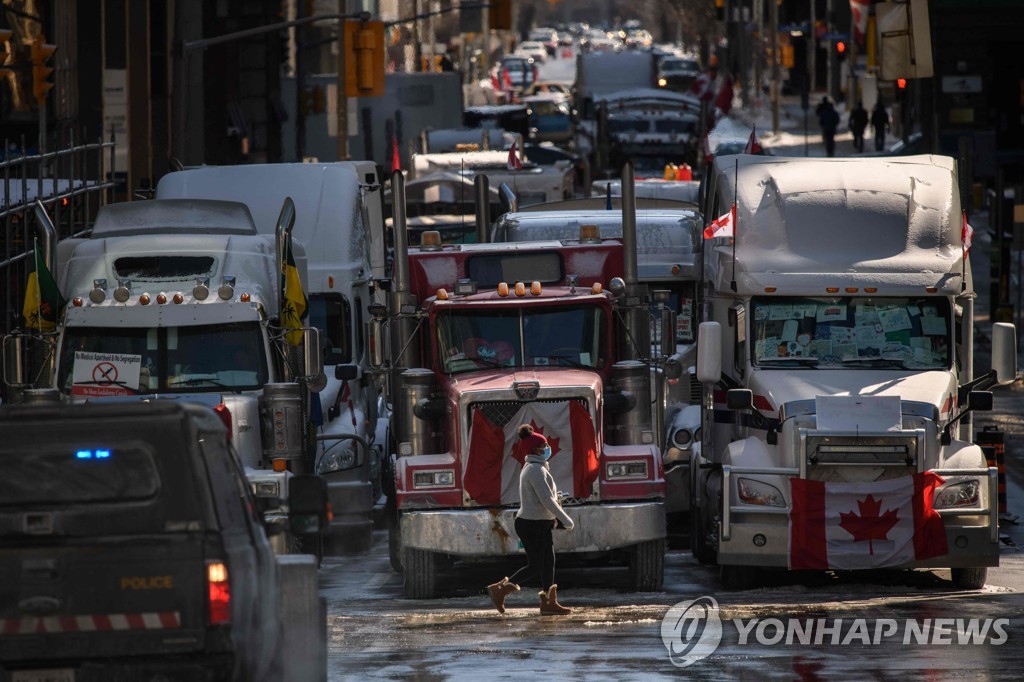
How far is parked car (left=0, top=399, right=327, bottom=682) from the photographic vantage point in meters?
8.72

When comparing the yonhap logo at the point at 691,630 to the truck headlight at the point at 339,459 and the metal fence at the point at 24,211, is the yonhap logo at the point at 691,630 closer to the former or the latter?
the truck headlight at the point at 339,459

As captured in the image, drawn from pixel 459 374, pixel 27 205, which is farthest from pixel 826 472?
pixel 27 205

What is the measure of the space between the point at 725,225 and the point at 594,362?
198 centimetres

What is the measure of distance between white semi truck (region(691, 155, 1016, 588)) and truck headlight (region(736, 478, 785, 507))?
1 centimetres

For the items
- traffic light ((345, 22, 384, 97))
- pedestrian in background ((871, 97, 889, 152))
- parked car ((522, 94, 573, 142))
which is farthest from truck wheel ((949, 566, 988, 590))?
parked car ((522, 94, 573, 142))

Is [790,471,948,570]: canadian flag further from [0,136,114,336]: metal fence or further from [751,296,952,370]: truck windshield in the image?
[0,136,114,336]: metal fence

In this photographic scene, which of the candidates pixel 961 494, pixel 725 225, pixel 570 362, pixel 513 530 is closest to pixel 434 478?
pixel 513 530

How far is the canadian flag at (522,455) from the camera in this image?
624 inches

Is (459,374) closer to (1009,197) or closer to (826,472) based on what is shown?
(826,472)

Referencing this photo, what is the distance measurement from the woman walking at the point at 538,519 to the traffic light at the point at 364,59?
2078cm

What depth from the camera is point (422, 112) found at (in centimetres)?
5647

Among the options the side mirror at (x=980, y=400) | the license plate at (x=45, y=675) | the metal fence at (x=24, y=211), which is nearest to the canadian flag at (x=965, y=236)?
the side mirror at (x=980, y=400)

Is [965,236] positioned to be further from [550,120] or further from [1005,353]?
[550,120]

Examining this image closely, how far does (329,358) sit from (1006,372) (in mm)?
7727
